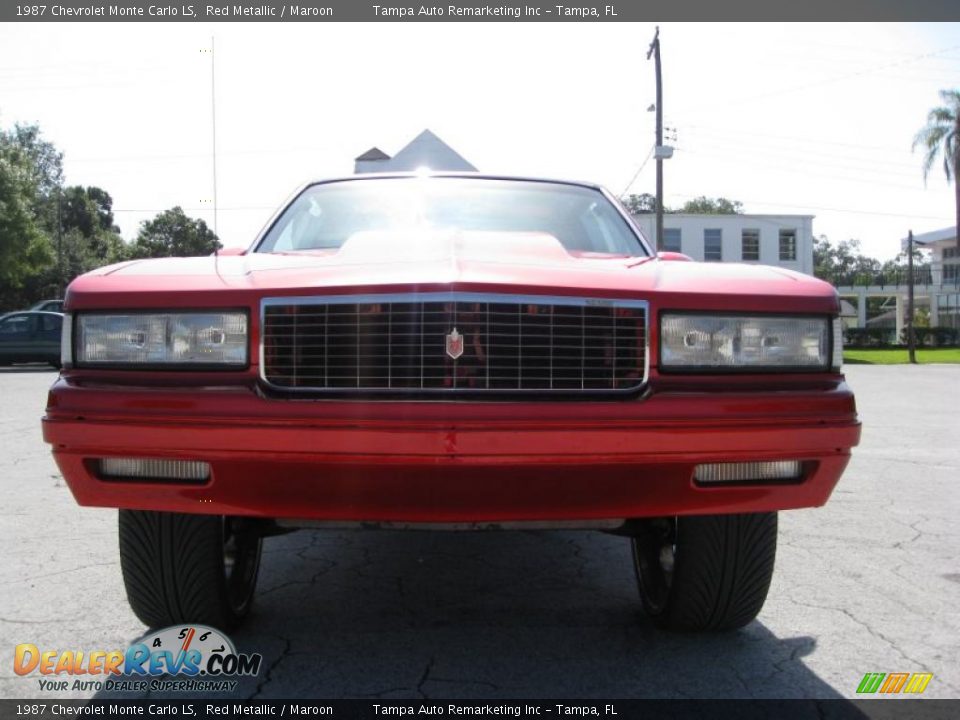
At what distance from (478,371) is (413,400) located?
181 mm

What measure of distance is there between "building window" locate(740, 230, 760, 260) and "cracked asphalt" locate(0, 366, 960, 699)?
39449mm

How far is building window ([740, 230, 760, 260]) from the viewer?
42188 millimetres

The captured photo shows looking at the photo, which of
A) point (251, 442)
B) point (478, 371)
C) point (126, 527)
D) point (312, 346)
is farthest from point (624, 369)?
point (126, 527)

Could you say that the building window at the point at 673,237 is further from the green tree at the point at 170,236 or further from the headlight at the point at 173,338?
the green tree at the point at 170,236

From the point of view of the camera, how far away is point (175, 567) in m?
2.45

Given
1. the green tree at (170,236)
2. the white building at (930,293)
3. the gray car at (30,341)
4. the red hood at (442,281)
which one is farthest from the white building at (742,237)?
the green tree at (170,236)

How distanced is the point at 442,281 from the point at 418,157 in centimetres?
3171

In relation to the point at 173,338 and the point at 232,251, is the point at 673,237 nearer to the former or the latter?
the point at 232,251

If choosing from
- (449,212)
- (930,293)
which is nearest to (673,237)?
(930,293)

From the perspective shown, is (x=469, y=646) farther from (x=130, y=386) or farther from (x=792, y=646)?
(x=130, y=386)

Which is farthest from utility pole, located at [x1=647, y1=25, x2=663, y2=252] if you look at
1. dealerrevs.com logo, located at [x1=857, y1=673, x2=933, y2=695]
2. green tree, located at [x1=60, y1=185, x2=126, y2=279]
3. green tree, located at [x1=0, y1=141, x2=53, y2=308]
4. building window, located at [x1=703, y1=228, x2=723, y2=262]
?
green tree, located at [x1=60, y1=185, x2=126, y2=279]

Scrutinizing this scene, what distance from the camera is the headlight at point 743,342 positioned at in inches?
86.4

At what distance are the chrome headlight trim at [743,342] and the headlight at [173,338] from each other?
1.13 meters

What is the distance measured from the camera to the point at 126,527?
2.45 m
